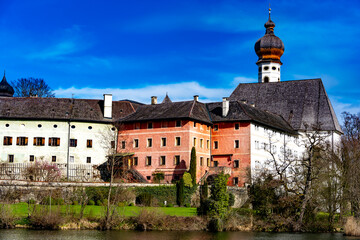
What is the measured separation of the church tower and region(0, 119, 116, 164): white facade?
122 feet

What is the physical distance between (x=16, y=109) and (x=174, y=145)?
1821 cm

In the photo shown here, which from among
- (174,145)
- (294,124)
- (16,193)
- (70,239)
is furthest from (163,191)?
(294,124)

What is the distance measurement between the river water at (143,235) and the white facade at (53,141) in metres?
25.4

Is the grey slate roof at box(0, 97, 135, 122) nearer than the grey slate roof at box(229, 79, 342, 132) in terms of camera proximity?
Yes

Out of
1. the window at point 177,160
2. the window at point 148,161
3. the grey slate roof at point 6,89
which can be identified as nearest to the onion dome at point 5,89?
the grey slate roof at point 6,89

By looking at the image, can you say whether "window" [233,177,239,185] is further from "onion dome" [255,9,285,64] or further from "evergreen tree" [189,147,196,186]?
"onion dome" [255,9,285,64]

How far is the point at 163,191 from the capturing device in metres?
53.4

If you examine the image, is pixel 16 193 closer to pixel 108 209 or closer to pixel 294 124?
pixel 108 209

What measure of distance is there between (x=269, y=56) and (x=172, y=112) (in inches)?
1405

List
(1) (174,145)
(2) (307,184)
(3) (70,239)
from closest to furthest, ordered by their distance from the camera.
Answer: (3) (70,239), (2) (307,184), (1) (174,145)

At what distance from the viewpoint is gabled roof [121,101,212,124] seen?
2430 inches

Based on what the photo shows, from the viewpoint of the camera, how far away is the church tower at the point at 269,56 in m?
92.8

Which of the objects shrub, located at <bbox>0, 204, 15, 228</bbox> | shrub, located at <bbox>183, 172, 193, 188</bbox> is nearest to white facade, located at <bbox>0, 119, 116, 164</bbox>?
shrub, located at <bbox>183, 172, 193, 188</bbox>

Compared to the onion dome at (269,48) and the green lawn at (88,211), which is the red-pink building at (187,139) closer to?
the green lawn at (88,211)
